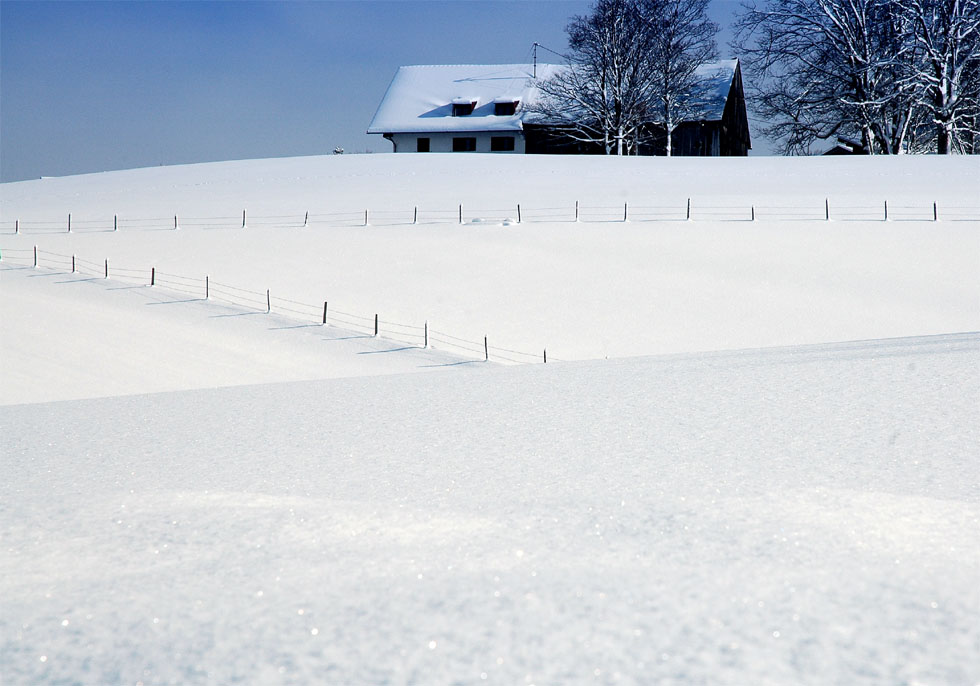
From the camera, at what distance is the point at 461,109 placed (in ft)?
169

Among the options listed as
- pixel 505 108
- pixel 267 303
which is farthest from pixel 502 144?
pixel 267 303

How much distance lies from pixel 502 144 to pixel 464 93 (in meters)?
4.62

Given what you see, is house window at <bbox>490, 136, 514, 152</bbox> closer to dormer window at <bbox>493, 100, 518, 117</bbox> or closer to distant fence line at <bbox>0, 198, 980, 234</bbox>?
dormer window at <bbox>493, 100, 518, 117</bbox>

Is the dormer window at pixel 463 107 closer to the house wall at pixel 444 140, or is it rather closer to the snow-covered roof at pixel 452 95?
the snow-covered roof at pixel 452 95

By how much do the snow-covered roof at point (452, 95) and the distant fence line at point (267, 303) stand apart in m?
29.3

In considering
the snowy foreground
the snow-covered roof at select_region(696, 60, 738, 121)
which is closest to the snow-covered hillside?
the snow-covered roof at select_region(696, 60, 738, 121)

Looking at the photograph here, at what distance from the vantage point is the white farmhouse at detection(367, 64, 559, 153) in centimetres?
5069

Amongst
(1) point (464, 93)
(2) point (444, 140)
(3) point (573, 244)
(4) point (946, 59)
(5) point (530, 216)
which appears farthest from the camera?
(1) point (464, 93)

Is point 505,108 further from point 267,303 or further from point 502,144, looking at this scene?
point 267,303

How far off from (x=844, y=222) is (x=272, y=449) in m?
26.3

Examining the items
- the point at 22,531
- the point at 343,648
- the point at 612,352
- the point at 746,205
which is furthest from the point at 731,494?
the point at 746,205

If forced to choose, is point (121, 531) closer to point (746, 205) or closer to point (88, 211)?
point (746, 205)

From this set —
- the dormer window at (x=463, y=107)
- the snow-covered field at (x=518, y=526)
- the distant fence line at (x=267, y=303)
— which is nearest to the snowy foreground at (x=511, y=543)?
the snow-covered field at (x=518, y=526)

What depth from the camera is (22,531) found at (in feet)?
10.6
